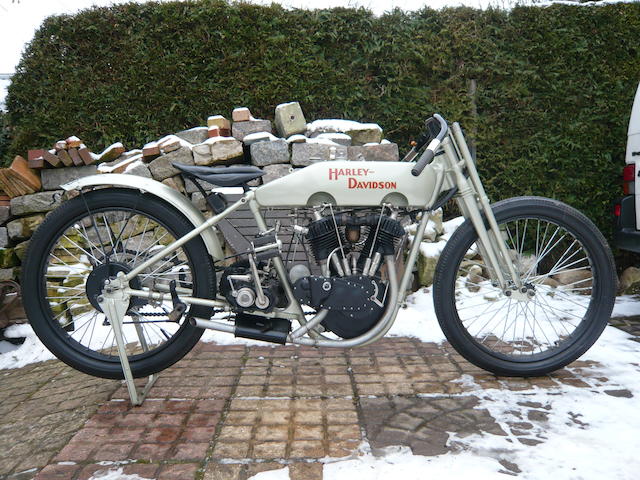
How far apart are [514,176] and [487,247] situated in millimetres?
2485

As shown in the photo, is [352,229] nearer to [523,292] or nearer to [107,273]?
[523,292]

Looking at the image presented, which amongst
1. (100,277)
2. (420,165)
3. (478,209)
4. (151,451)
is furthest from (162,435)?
(478,209)

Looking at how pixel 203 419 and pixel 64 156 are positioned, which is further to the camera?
pixel 64 156

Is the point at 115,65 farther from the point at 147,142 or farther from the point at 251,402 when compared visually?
the point at 251,402

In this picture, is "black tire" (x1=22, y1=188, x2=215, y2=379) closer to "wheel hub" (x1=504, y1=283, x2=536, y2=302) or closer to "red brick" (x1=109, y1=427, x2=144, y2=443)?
"red brick" (x1=109, y1=427, x2=144, y2=443)

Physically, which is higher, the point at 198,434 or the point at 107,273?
the point at 107,273

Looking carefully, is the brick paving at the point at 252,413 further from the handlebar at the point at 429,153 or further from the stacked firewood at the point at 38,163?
the stacked firewood at the point at 38,163

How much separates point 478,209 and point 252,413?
138 centimetres

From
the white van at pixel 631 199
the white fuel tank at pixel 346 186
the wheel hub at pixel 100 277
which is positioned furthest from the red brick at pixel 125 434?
the white van at pixel 631 199

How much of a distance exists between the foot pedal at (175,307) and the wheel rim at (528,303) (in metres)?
1.30

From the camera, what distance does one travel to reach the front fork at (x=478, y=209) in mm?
2279

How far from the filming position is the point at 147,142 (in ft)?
14.6

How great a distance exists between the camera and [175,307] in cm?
217

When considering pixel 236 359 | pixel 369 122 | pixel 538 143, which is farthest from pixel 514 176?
pixel 236 359
